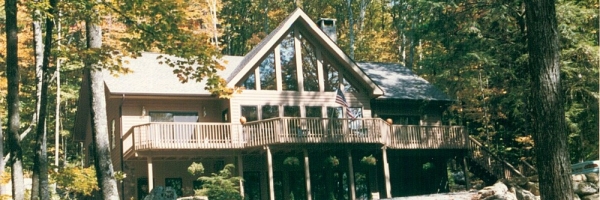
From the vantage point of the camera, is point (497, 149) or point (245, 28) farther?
point (245, 28)

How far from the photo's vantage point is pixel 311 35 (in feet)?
91.9

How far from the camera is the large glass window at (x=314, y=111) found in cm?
2794

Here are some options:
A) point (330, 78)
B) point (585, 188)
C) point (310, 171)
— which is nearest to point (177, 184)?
point (310, 171)

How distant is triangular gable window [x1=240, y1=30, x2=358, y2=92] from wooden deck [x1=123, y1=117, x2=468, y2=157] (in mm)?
2102

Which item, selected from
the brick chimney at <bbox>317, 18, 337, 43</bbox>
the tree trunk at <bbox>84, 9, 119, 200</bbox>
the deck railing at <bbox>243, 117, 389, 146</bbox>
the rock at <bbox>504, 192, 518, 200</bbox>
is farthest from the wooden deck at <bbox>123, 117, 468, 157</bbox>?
the tree trunk at <bbox>84, 9, 119, 200</bbox>

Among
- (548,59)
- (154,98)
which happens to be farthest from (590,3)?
(548,59)

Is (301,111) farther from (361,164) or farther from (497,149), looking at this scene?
(497,149)

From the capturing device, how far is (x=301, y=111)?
2777 cm

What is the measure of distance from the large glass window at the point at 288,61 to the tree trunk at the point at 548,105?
17.7 m

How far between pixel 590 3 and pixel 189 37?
789 inches

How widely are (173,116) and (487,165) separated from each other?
12721 mm

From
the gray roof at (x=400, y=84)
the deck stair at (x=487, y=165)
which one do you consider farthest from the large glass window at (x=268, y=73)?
the deck stair at (x=487, y=165)

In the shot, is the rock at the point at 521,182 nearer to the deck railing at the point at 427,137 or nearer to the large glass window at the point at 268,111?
the deck railing at the point at 427,137

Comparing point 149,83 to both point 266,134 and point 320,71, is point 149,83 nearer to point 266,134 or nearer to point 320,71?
point 266,134
